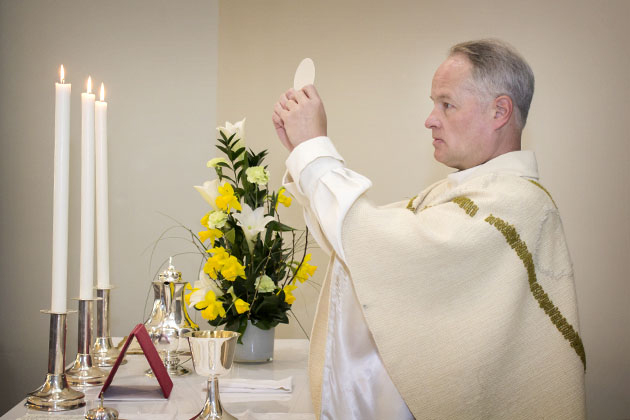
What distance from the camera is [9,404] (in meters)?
2.84

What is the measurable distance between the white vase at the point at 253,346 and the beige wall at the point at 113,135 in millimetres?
1256

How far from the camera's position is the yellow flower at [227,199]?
165 centimetres

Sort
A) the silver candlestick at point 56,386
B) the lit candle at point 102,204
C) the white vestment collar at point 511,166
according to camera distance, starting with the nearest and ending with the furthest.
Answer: the silver candlestick at point 56,386
the white vestment collar at point 511,166
the lit candle at point 102,204

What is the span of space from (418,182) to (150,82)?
129 cm

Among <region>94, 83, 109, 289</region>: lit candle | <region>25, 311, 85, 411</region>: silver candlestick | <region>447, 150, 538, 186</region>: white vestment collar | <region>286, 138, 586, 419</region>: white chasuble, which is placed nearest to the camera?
<region>286, 138, 586, 419</region>: white chasuble

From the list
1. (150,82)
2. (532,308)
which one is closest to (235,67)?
(150,82)

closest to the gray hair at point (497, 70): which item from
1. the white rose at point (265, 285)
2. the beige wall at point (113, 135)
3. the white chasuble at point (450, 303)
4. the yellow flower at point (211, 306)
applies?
the white chasuble at point (450, 303)

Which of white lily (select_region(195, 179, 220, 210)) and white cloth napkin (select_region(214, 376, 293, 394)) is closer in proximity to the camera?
white cloth napkin (select_region(214, 376, 293, 394))

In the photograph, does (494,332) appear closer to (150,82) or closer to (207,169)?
(207,169)

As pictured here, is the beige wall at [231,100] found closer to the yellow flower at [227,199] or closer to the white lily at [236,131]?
the white lily at [236,131]

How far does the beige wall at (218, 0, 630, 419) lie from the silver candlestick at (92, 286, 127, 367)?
Result: 131 cm

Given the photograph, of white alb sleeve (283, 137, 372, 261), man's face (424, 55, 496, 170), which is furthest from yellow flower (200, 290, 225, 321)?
man's face (424, 55, 496, 170)

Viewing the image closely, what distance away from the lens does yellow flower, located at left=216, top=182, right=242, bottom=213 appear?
165 cm

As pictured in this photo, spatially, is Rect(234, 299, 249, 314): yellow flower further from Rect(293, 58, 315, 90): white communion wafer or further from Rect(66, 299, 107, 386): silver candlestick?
Rect(293, 58, 315, 90): white communion wafer
